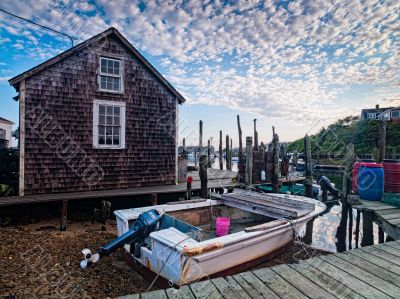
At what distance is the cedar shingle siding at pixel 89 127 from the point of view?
917 cm

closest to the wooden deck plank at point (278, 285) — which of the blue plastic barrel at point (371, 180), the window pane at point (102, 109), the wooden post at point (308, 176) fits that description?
the blue plastic barrel at point (371, 180)

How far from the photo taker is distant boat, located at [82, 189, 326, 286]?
4.06 m

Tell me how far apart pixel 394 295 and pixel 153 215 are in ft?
12.8

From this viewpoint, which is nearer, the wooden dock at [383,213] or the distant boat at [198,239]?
the distant boat at [198,239]

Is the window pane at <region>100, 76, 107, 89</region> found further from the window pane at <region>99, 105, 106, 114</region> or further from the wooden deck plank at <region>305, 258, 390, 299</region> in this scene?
the wooden deck plank at <region>305, 258, 390, 299</region>

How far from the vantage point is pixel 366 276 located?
10.3 ft

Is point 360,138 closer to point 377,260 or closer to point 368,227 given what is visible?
point 368,227

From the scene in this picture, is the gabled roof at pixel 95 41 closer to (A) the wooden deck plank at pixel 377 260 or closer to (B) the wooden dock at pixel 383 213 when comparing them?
(B) the wooden dock at pixel 383 213

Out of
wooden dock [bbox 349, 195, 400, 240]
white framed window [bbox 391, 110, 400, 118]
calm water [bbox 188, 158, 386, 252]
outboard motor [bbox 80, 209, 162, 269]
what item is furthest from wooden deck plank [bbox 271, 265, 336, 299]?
white framed window [bbox 391, 110, 400, 118]

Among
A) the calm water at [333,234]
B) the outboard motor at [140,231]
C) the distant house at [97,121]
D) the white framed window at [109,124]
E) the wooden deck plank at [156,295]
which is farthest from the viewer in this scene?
the white framed window at [109,124]

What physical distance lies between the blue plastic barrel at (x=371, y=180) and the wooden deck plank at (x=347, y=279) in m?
5.51

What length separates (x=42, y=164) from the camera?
9.21 meters

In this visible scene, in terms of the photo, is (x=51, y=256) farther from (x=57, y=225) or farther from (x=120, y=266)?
(x=57, y=225)

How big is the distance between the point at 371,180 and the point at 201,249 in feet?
21.9
